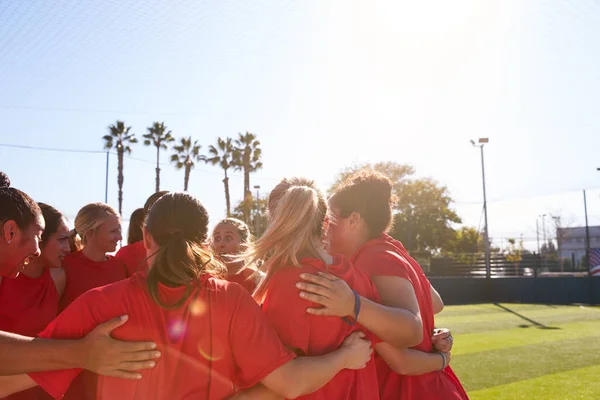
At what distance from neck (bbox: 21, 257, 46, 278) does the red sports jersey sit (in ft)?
1.43

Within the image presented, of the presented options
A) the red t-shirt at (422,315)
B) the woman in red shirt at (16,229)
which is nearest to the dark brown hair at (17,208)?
the woman in red shirt at (16,229)

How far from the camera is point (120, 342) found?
2.03 m

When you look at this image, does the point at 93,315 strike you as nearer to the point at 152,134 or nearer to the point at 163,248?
the point at 163,248

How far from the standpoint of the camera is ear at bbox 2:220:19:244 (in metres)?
2.42

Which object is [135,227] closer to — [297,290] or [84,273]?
[84,273]

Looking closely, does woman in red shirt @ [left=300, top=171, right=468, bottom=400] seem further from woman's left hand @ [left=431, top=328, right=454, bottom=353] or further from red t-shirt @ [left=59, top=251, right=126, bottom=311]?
red t-shirt @ [left=59, top=251, right=126, bottom=311]

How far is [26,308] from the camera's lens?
3283mm

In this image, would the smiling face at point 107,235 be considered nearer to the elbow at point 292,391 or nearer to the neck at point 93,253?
the neck at point 93,253

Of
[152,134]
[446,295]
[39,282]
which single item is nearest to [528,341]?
[39,282]

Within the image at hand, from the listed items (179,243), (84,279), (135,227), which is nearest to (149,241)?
(179,243)

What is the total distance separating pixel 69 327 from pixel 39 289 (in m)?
1.60

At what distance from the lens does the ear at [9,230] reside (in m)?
2.42

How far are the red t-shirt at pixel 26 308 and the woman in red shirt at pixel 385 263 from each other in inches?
69.4

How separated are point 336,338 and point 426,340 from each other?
0.81m
